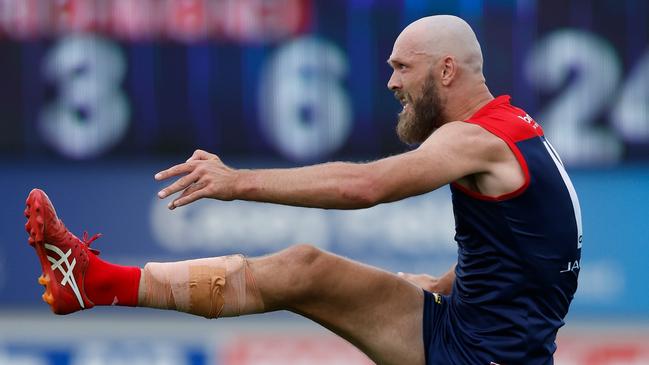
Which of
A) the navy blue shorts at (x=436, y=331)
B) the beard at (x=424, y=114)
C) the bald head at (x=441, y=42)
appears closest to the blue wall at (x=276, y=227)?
the navy blue shorts at (x=436, y=331)

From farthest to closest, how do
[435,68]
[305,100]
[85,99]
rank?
[305,100], [85,99], [435,68]

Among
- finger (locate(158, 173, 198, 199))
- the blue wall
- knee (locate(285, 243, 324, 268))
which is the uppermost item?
finger (locate(158, 173, 198, 199))

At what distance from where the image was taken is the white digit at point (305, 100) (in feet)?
28.9

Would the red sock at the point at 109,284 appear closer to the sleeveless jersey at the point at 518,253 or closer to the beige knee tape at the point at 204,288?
the beige knee tape at the point at 204,288

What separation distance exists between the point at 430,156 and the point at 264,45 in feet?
12.1

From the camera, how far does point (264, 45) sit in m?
8.78

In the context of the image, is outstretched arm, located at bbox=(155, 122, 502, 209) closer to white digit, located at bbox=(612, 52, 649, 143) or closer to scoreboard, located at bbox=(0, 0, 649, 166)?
scoreboard, located at bbox=(0, 0, 649, 166)

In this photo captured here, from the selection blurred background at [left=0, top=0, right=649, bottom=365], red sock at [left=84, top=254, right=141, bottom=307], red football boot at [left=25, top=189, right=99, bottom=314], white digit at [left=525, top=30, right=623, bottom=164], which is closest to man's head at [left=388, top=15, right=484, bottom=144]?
red sock at [left=84, top=254, right=141, bottom=307]

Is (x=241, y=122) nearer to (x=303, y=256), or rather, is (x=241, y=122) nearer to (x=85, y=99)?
(x=85, y=99)

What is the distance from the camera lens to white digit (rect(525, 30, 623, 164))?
8852mm

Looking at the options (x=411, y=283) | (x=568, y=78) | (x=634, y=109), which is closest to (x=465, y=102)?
(x=411, y=283)

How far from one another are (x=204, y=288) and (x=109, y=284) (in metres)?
0.35

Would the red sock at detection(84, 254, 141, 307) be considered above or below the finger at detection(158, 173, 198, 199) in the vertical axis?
below

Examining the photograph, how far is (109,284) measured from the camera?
5379 mm
